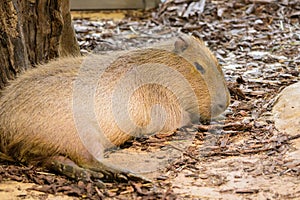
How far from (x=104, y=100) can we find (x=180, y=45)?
42.8 inches

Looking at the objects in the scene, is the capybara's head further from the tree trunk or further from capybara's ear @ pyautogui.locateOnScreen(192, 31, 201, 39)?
capybara's ear @ pyautogui.locateOnScreen(192, 31, 201, 39)

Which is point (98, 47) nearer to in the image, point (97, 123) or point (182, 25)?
point (182, 25)

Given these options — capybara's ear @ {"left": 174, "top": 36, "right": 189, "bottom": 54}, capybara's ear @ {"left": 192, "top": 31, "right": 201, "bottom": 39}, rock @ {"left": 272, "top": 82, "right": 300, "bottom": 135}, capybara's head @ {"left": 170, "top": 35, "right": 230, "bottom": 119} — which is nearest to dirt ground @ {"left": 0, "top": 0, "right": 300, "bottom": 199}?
rock @ {"left": 272, "top": 82, "right": 300, "bottom": 135}

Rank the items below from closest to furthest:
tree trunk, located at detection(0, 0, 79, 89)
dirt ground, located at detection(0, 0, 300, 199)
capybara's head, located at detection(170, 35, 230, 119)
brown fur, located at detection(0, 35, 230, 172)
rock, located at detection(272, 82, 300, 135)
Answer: dirt ground, located at detection(0, 0, 300, 199)
brown fur, located at detection(0, 35, 230, 172)
rock, located at detection(272, 82, 300, 135)
tree trunk, located at detection(0, 0, 79, 89)
capybara's head, located at detection(170, 35, 230, 119)

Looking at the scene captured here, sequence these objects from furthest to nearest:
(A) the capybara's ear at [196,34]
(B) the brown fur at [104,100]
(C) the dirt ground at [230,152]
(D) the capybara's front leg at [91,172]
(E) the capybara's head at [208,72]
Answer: (A) the capybara's ear at [196,34] → (E) the capybara's head at [208,72] → (B) the brown fur at [104,100] → (D) the capybara's front leg at [91,172] → (C) the dirt ground at [230,152]

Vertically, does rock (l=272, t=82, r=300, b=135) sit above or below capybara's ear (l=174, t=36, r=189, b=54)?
below

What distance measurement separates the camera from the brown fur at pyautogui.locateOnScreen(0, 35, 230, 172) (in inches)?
150

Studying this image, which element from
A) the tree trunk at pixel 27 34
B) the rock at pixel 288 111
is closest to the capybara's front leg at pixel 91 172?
the tree trunk at pixel 27 34

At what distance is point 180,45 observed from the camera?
4.93 meters

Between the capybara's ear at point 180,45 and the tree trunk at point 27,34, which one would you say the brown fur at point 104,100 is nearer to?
the capybara's ear at point 180,45

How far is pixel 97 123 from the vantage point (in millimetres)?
4012

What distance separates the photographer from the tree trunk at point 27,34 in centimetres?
436

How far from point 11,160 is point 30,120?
1.02 feet

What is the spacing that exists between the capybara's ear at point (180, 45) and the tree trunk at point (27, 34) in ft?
3.19
